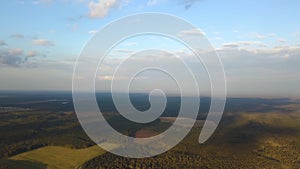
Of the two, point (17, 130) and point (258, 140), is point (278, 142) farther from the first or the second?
point (17, 130)

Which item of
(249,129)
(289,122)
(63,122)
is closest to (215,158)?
(249,129)

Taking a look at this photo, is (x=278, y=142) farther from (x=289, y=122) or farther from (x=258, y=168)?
(x=289, y=122)

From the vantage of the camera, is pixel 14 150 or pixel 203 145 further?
pixel 203 145

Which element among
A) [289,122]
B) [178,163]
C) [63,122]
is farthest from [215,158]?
[63,122]

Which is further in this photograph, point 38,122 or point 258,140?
point 38,122

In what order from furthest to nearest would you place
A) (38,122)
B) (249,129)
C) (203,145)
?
(38,122), (249,129), (203,145)

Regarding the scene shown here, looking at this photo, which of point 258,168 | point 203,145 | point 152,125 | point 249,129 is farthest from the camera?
point 152,125
